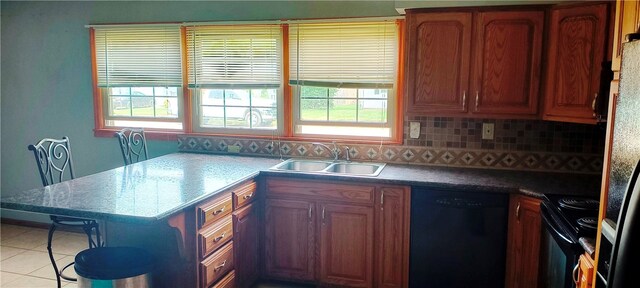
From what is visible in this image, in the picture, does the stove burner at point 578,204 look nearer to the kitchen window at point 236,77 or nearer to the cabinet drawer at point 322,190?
the cabinet drawer at point 322,190

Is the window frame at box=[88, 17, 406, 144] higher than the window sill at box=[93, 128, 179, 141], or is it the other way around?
the window frame at box=[88, 17, 406, 144]

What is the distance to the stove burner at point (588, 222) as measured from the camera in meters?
1.88

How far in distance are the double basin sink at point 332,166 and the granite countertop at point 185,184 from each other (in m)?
0.11

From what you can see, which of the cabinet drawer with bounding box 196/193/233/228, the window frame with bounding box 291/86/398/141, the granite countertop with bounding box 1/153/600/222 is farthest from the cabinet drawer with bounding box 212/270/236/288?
the window frame with bounding box 291/86/398/141

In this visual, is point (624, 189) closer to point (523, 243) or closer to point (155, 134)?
point (523, 243)

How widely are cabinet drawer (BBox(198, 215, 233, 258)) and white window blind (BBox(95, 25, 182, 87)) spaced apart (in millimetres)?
1615

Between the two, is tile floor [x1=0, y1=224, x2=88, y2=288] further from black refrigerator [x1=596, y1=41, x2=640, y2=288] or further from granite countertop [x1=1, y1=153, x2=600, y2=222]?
black refrigerator [x1=596, y1=41, x2=640, y2=288]

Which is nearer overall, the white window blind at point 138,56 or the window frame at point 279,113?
the window frame at point 279,113

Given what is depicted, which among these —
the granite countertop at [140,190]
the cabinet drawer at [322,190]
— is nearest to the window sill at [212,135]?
the granite countertop at [140,190]

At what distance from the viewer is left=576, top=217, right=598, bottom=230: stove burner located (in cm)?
188

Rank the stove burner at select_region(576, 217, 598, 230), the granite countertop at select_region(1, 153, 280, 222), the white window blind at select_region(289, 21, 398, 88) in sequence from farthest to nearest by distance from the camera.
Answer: the white window blind at select_region(289, 21, 398, 88) → the granite countertop at select_region(1, 153, 280, 222) → the stove burner at select_region(576, 217, 598, 230)

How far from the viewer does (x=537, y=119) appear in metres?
2.89

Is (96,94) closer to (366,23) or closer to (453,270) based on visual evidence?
(366,23)

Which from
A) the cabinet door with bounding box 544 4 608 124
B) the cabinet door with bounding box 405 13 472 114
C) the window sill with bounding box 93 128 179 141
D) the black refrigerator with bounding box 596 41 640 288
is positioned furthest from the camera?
the window sill with bounding box 93 128 179 141
